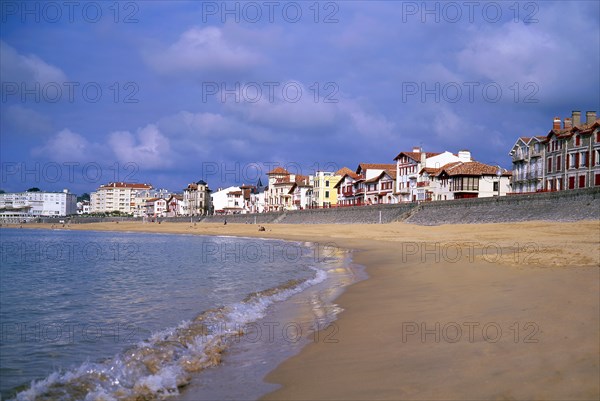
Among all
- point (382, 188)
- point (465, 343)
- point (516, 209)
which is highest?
point (382, 188)

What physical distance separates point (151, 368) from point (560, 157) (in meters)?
62.3

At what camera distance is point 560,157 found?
60594mm

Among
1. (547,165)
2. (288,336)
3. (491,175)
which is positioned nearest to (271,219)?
(491,175)

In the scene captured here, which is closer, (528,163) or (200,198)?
(528,163)

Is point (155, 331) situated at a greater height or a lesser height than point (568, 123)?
lesser

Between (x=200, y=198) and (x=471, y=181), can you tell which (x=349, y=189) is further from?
(x=200, y=198)

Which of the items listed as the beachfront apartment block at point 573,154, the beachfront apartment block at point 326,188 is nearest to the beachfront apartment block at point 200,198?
the beachfront apartment block at point 326,188

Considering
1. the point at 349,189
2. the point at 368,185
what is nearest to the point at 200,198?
the point at 349,189

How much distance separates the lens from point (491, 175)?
70.9 m

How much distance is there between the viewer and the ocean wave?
21.6 ft

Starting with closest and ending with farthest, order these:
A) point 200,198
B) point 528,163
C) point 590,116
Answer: point 590,116, point 528,163, point 200,198

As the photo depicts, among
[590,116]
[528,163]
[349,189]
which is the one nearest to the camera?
[590,116]

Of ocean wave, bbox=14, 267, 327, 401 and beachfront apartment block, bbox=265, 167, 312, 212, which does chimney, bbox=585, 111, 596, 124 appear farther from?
beachfront apartment block, bbox=265, 167, 312, 212

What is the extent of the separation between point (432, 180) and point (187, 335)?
7207cm
